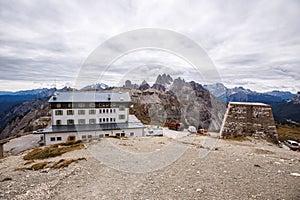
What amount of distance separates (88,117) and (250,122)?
93.1ft

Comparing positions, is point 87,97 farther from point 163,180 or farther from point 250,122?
point 163,180

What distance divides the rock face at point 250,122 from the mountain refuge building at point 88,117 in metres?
16.6

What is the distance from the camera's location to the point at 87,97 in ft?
119

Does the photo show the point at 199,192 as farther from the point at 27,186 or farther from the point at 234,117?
the point at 234,117

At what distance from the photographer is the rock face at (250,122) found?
21.1 m

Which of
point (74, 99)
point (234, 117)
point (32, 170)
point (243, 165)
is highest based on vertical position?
point (74, 99)

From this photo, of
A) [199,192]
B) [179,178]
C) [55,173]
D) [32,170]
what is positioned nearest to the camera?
[199,192]

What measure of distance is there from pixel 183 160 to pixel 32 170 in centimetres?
1011

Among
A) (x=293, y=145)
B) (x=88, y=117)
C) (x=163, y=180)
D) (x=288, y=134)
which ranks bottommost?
(x=288, y=134)

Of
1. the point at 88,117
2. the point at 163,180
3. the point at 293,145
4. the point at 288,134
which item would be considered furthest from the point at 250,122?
the point at 288,134

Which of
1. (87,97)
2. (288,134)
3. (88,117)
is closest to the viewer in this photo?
(88,117)

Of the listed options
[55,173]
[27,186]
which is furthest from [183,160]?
[27,186]

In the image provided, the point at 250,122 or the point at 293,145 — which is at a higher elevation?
the point at 250,122

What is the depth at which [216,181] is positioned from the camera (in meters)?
8.22
